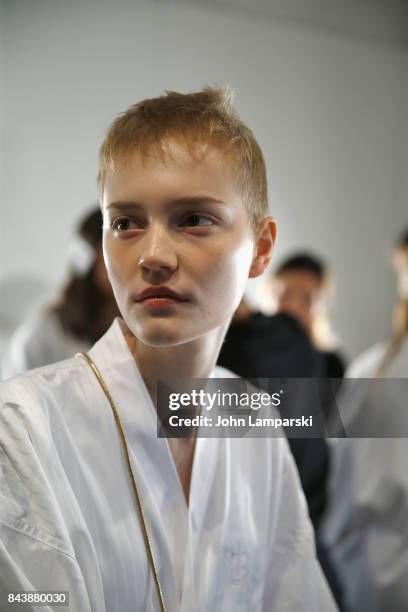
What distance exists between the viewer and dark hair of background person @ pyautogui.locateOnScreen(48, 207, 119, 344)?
3.78 feet

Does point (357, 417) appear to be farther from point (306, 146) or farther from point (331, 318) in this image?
point (331, 318)

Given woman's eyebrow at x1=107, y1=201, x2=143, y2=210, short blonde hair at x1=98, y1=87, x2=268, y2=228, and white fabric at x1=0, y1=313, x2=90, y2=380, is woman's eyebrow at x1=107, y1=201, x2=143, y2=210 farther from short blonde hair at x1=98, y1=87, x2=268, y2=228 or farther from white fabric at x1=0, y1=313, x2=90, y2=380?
white fabric at x1=0, y1=313, x2=90, y2=380

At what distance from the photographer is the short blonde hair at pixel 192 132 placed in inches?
22.5

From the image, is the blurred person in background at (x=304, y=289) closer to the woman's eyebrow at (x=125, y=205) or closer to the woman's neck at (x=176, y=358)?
the woman's neck at (x=176, y=358)

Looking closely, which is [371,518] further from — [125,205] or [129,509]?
[125,205]

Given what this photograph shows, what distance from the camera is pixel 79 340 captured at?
4.63ft

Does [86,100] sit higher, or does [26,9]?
[26,9]

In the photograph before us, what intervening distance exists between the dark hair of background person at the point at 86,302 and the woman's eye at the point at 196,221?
54cm

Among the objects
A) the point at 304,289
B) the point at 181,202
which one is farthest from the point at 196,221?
the point at 304,289

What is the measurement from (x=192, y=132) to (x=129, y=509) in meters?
0.36

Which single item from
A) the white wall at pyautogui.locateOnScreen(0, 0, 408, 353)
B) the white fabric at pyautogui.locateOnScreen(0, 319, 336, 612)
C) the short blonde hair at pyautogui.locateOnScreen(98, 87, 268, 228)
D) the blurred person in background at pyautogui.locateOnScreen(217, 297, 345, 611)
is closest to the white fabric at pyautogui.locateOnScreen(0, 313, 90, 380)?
the blurred person in background at pyautogui.locateOnScreen(217, 297, 345, 611)

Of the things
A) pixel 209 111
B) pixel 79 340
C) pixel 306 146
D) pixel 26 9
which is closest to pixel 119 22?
pixel 26 9

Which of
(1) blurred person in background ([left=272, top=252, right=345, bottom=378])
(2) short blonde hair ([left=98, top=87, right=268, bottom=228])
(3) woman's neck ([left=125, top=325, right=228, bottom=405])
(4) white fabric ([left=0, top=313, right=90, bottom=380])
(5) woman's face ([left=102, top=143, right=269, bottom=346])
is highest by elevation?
(1) blurred person in background ([left=272, top=252, right=345, bottom=378])

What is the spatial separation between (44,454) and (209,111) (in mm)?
346
